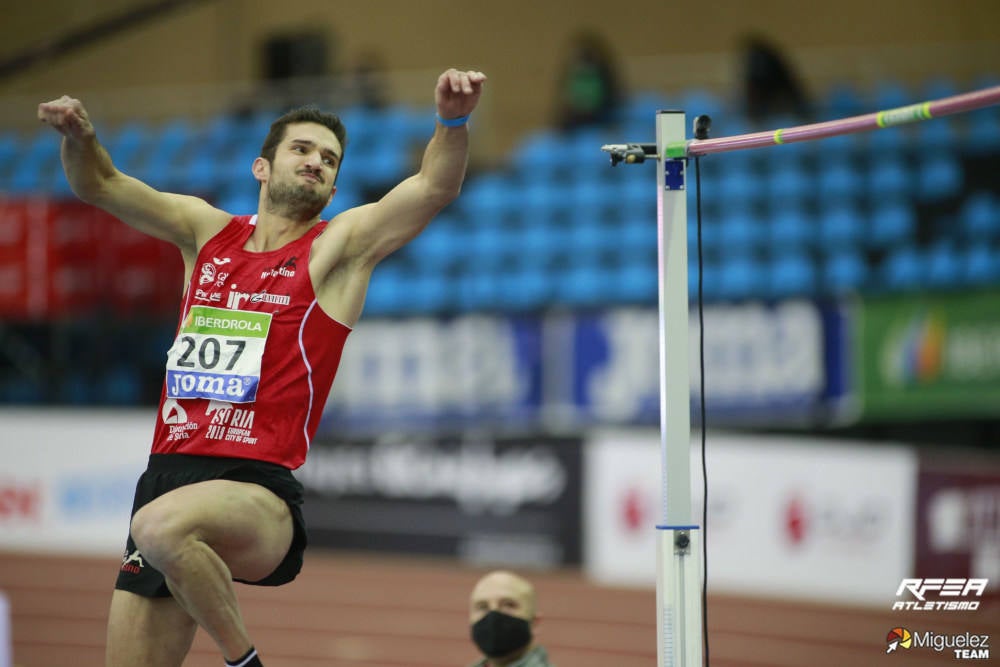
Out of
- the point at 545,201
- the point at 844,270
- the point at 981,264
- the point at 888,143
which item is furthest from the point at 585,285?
the point at 981,264

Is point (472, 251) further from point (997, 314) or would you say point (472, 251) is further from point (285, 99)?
point (997, 314)

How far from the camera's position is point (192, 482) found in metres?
4.01

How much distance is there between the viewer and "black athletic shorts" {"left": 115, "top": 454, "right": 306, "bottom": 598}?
4023 mm

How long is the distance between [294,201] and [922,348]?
6420mm

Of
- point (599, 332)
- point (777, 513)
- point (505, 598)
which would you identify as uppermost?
point (599, 332)

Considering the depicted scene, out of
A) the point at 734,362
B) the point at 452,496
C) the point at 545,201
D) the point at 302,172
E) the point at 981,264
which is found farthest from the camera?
the point at 545,201

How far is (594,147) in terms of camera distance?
12.2 m

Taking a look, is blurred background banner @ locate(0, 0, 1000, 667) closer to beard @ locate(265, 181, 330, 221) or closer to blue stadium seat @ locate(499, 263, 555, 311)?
blue stadium seat @ locate(499, 263, 555, 311)

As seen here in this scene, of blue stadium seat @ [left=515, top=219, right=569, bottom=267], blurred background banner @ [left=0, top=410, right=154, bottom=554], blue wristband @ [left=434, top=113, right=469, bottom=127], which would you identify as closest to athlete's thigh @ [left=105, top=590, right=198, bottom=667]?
blue wristband @ [left=434, top=113, right=469, bottom=127]

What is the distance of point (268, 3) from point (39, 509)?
283 inches

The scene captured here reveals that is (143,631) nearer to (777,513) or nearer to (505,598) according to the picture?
(505,598)

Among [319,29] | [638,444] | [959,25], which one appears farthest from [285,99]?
[959,25]

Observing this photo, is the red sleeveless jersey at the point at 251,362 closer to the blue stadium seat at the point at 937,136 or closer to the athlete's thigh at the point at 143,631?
the athlete's thigh at the point at 143,631

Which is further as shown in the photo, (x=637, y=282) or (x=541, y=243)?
(x=541, y=243)
